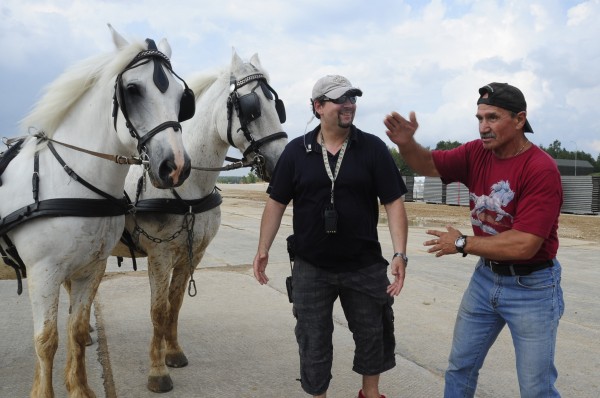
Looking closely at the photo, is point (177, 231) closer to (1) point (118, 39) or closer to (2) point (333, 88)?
(1) point (118, 39)

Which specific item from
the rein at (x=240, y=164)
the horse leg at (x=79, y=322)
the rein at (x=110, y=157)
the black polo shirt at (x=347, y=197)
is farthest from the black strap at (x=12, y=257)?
the black polo shirt at (x=347, y=197)

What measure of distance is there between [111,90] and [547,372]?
283 centimetres

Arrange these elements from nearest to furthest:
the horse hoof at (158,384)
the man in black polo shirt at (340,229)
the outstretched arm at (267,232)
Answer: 1. the man in black polo shirt at (340,229)
2. the outstretched arm at (267,232)
3. the horse hoof at (158,384)

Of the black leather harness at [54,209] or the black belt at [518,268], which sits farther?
the black leather harness at [54,209]

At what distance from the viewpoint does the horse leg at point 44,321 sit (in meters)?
2.88

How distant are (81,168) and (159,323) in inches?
57.0

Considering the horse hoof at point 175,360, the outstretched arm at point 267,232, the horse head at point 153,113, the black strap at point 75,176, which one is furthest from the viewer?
the horse hoof at point 175,360

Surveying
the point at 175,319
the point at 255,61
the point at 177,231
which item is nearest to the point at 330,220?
the point at 177,231

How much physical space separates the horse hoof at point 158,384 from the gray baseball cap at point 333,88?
2.36 meters

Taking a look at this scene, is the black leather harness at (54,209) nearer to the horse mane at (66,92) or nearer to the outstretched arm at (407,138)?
the horse mane at (66,92)

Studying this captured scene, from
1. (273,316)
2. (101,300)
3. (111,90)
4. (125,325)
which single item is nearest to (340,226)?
(111,90)

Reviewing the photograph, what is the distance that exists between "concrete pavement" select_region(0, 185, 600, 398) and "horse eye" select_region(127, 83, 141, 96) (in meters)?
2.18

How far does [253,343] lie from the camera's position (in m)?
4.71

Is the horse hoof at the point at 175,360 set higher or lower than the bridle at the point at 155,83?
lower
